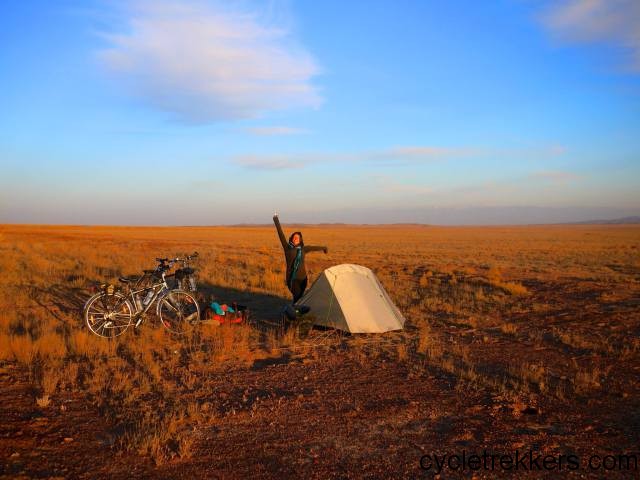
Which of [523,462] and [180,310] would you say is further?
[180,310]

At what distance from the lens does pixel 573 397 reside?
5641 mm

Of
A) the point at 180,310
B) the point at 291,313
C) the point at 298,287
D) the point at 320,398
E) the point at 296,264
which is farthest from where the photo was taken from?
the point at 298,287

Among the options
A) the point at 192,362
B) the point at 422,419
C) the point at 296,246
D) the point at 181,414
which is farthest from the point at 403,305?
the point at 181,414

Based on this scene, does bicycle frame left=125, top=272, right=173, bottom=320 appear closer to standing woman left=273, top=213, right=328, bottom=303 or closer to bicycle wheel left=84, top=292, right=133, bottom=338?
bicycle wheel left=84, top=292, right=133, bottom=338

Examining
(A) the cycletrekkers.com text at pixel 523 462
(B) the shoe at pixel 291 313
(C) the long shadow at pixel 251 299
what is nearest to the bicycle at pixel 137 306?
(B) the shoe at pixel 291 313

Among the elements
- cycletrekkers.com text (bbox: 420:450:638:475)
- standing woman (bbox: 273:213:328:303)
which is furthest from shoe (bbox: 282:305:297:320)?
cycletrekkers.com text (bbox: 420:450:638:475)

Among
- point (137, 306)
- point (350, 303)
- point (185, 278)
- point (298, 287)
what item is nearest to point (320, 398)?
point (350, 303)

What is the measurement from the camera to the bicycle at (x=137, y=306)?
823 centimetres

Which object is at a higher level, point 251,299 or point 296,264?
point 296,264

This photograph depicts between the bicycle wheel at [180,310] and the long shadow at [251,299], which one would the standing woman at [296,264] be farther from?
the bicycle wheel at [180,310]

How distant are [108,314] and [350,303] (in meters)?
4.26

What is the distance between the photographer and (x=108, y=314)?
821cm

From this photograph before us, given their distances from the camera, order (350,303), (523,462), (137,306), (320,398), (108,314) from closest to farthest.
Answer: (523,462), (320,398), (108,314), (137,306), (350,303)

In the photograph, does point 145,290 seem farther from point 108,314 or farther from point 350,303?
point 350,303
